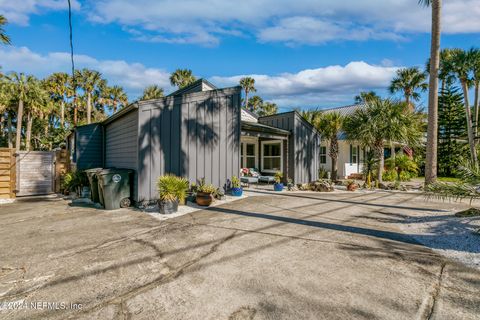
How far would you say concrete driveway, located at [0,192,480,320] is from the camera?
8.55 feet

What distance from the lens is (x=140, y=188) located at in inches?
299

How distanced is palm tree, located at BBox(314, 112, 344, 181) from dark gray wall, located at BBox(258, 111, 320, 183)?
2.33ft

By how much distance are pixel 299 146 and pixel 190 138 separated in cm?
662

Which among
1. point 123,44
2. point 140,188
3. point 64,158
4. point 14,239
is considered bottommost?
point 14,239

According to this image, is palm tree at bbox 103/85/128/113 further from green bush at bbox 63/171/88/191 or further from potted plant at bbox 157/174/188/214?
potted plant at bbox 157/174/188/214

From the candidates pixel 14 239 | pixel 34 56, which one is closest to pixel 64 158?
pixel 34 56

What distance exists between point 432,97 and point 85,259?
11.9 m

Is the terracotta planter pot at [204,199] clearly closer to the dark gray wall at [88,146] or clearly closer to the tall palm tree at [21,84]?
the dark gray wall at [88,146]

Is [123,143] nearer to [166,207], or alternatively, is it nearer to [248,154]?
[166,207]

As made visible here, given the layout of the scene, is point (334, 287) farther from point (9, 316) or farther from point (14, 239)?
point (14, 239)

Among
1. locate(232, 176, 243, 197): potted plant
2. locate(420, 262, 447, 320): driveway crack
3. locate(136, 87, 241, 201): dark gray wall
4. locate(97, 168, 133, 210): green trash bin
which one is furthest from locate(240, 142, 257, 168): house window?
locate(420, 262, 447, 320): driveway crack

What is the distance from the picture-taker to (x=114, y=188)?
7.42 m

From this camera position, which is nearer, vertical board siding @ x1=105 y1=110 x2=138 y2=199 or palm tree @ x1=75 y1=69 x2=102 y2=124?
vertical board siding @ x1=105 y1=110 x2=138 y2=199

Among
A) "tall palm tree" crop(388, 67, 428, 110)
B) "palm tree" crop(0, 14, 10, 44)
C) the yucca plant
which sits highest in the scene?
"tall palm tree" crop(388, 67, 428, 110)
